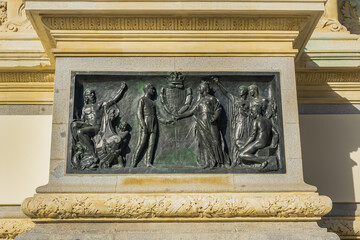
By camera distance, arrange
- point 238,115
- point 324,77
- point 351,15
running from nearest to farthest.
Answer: point 238,115 < point 324,77 < point 351,15

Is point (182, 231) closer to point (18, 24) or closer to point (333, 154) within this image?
point (333, 154)

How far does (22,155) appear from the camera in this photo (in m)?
9.89

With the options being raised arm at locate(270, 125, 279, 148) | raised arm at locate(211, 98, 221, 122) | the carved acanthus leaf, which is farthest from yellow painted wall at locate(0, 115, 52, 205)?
the carved acanthus leaf

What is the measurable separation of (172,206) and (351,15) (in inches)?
271

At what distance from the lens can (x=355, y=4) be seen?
11750mm

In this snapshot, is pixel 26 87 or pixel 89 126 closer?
pixel 89 126

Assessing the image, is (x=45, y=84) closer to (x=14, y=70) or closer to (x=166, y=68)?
(x=14, y=70)

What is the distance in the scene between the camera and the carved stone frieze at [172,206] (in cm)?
751

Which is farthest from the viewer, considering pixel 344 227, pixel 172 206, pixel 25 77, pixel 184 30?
pixel 25 77

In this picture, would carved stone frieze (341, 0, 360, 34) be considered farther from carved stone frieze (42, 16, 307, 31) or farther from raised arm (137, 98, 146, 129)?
raised arm (137, 98, 146, 129)

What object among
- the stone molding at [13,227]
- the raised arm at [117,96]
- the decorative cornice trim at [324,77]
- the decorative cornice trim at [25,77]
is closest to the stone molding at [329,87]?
the decorative cornice trim at [324,77]

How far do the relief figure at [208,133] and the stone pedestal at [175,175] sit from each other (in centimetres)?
28

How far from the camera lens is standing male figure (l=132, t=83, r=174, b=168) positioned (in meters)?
8.06

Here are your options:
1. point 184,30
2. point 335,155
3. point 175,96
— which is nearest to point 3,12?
point 184,30
